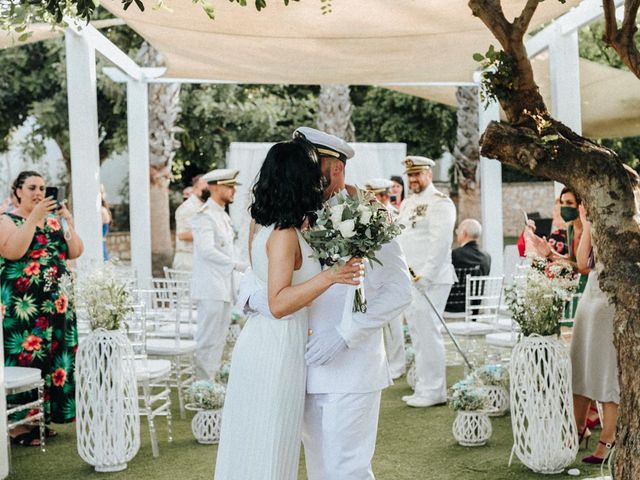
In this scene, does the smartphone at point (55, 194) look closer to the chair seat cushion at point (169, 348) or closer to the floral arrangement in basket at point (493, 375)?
the chair seat cushion at point (169, 348)

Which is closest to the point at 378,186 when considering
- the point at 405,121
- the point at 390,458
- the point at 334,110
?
the point at 390,458

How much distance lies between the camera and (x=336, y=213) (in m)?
3.32

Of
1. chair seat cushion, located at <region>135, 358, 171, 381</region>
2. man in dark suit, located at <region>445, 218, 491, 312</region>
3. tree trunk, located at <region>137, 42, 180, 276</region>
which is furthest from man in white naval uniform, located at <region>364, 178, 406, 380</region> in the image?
tree trunk, located at <region>137, 42, 180, 276</region>

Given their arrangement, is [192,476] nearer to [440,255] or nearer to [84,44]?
[440,255]

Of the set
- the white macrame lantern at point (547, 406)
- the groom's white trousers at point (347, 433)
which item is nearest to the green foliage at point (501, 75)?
the groom's white trousers at point (347, 433)

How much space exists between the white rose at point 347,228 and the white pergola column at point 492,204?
7.70 metres

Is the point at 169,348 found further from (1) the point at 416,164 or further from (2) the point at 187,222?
(2) the point at 187,222

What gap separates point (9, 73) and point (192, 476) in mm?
16517

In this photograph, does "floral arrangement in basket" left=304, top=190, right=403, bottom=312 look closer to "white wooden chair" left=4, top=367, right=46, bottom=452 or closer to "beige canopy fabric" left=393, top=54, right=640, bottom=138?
"white wooden chair" left=4, top=367, right=46, bottom=452

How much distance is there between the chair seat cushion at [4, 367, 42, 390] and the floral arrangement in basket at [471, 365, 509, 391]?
325cm

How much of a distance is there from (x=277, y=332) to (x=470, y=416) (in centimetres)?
307

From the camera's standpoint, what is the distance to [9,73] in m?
20.1

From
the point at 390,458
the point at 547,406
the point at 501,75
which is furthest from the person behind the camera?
the point at 390,458

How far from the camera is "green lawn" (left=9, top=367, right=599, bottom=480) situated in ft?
18.5
